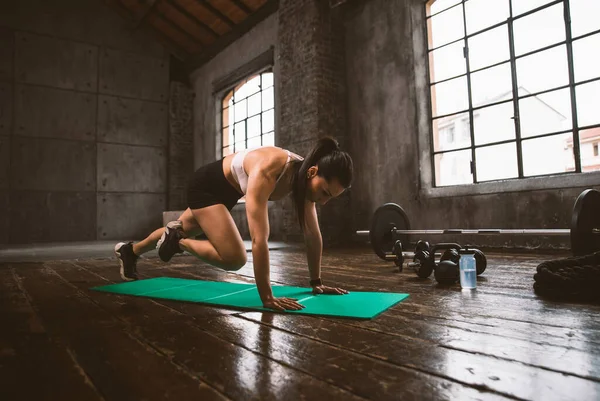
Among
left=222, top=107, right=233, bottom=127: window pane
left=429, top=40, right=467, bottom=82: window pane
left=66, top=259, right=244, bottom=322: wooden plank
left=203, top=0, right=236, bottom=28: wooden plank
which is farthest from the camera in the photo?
left=222, top=107, right=233, bottom=127: window pane

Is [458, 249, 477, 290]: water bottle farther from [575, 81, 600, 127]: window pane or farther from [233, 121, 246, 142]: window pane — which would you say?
[233, 121, 246, 142]: window pane

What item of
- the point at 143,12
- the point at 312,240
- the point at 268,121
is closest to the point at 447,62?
the point at 268,121

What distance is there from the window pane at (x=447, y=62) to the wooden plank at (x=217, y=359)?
13.8 feet

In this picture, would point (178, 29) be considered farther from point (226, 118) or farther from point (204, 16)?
point (226, 118)

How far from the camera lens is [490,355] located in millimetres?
1037

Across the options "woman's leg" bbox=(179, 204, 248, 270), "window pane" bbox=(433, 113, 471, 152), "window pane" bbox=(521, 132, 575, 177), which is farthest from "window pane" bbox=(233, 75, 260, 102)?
"woman's leg" bbox=(179, 204, 248, 270)

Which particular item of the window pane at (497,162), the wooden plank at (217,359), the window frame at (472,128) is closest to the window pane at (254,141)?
the window frame at (472,128)

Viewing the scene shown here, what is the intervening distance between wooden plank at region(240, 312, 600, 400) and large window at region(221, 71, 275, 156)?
5.92 metres

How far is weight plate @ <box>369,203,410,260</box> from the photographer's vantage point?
3389 mm

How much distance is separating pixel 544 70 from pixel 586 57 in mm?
345

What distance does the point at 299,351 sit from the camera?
1.10m

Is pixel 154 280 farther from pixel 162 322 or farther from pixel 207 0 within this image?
pixel 207 0

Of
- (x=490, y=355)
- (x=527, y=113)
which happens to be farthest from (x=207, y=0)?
(x=490, y=355)

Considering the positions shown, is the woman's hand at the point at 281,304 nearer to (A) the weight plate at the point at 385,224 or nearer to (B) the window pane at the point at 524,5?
(A) the weight plate at the point at 385,224
